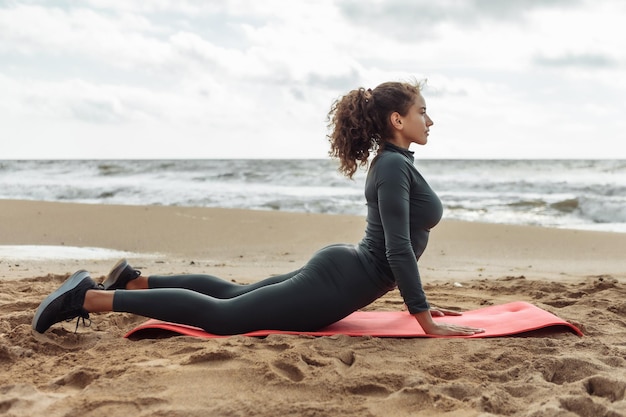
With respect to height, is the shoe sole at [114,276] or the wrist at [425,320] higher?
the shoe sole at [114,276]

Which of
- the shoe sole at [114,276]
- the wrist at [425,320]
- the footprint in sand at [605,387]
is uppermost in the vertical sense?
the shoe sole at [114,276]

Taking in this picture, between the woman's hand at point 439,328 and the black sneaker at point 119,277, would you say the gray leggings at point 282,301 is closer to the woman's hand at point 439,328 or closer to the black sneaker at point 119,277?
→ the woman's hand at point 439,328

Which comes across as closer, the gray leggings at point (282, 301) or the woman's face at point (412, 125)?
the gray leggings at point (282, 301)

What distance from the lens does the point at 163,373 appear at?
9.27 ft

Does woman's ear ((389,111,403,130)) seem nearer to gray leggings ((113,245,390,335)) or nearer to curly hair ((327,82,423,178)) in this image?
curly hair ((327,82,423,178))

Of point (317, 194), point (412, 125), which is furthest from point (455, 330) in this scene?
point (317, 194)

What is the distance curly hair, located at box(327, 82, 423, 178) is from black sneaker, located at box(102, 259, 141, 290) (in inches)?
57.7

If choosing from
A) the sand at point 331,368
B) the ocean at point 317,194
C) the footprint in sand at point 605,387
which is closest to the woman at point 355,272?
the sand at point 331,368

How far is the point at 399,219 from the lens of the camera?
11.3 feet

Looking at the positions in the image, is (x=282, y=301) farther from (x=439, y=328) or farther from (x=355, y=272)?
(x=439, y=328)

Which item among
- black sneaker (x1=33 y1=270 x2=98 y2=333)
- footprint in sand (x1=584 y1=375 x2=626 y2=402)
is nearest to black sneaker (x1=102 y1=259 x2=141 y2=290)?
black sneaker (x1=33 y1=270 x2=98 y2=333)

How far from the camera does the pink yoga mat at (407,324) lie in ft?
11.8

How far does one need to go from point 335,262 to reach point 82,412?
1585mm

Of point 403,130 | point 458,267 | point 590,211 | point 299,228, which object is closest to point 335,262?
point 403,130
